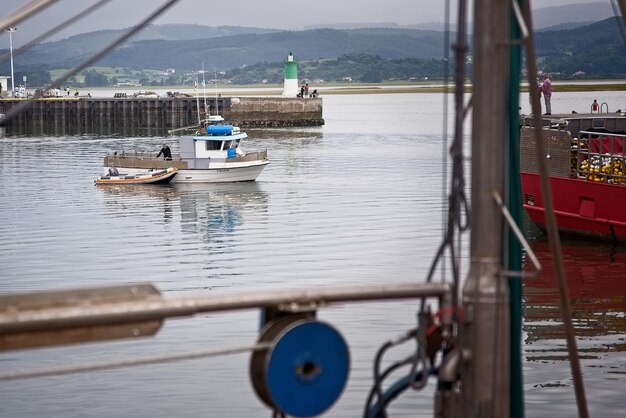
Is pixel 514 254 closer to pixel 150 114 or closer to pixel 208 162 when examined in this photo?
pixel 208 162

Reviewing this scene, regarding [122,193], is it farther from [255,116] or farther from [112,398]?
[255,116]

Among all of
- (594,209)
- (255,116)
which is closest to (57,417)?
(594,209)

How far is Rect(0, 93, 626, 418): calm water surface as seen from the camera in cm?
1301

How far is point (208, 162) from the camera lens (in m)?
46.4

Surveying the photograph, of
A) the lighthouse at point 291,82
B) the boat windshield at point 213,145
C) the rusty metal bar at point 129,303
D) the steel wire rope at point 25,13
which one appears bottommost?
the boat windshield at point 213,145

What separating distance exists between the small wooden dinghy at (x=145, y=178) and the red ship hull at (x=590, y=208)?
24.5 metres

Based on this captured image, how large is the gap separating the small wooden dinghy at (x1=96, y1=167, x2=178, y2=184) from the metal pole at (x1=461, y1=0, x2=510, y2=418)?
1636 inches

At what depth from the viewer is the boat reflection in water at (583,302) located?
48.9ft

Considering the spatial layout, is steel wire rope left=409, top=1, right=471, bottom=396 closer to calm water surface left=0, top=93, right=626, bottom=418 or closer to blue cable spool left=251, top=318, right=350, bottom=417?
blue cable spool left=251, top=318, right=350, bottom=417

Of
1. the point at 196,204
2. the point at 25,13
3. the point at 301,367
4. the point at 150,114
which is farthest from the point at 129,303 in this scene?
the point at 150,114

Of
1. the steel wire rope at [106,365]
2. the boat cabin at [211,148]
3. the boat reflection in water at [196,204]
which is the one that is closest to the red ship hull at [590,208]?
the boat reflection in water at [196,204]

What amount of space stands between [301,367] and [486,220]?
2.87 feet

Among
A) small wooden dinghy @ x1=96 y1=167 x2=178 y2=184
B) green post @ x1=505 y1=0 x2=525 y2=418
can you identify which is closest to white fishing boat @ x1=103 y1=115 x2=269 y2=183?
small wooden dinghy @ x1=96 y1=167 x2=178 y2=184

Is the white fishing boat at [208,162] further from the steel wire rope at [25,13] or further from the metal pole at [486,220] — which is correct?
the metal pole at [486,220]
